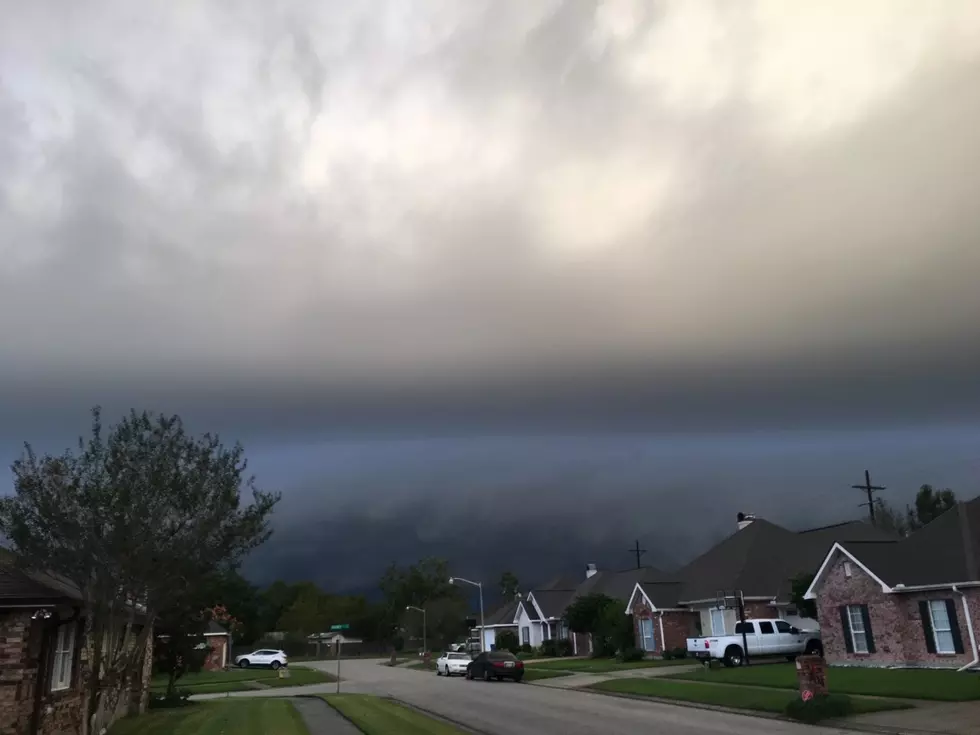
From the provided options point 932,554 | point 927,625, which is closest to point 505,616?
point 932,554

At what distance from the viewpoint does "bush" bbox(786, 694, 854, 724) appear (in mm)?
19953

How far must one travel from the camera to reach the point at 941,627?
3016cm

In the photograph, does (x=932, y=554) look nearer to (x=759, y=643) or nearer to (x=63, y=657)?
(x=759, y=643)

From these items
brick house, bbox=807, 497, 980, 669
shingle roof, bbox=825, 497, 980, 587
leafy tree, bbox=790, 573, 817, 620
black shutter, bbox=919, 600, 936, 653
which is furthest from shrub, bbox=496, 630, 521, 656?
black shutter, bbox=919, 600, 936, 653

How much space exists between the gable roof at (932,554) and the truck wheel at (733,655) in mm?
4970

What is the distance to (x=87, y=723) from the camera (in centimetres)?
1602

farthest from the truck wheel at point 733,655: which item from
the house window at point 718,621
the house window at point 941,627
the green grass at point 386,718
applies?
the green grass at point 386,718

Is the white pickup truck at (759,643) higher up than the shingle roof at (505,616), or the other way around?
the shingle roof at (505,616)

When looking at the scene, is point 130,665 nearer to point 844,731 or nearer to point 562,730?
point 562,730

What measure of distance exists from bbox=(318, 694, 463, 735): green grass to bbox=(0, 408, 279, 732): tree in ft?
23.4

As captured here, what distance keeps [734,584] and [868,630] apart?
12630 millimetres

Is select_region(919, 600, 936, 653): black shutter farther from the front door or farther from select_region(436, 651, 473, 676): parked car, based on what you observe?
select_region(436, 651, 473, 676): parked car

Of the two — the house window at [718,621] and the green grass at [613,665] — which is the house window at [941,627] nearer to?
the green grass at [613,665]

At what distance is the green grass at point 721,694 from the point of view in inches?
844
